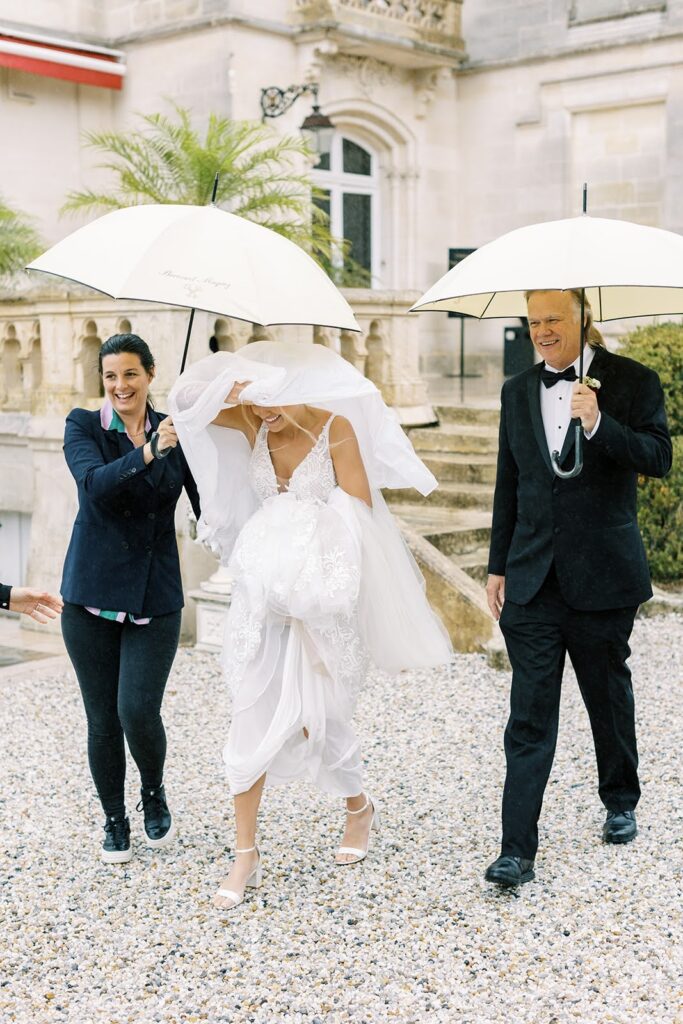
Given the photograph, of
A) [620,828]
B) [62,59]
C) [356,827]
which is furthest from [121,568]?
[62,59]

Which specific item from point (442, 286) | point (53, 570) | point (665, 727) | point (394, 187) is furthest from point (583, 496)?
point (394, 187)

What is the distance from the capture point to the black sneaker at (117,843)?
4246mm

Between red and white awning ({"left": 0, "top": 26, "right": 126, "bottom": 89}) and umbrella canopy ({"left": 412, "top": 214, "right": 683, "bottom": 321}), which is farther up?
red and white awning ({"left": 0, "top": 26, "right": 126, "bottom": 89})

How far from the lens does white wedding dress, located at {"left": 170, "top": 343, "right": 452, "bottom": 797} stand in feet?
12.8

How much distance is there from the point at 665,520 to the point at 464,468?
1.62 meters

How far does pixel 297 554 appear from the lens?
3895mm

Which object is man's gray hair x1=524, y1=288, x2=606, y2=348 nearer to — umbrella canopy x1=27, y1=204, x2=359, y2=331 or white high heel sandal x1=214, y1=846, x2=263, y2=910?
umbrella canopy x1=27, y1=204, x2=359, y2=331

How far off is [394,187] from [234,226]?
13.2 meters

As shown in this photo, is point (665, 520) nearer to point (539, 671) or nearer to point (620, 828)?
point (620, 828)

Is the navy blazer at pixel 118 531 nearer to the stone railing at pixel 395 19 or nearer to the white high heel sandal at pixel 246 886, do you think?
the white high heel sandal at pixel 246 886

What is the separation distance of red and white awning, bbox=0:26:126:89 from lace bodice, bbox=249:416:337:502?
36.7ft

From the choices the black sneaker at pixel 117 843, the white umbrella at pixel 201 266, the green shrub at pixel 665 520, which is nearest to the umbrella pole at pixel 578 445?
the white umbrella at pixel 201 266

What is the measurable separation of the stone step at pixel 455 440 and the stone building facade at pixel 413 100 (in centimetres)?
313

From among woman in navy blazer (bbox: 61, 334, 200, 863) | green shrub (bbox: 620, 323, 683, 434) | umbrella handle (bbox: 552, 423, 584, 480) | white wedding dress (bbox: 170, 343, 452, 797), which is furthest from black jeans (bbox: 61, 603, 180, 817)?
green shrub (bbox: 620, 323, 683, 434)
